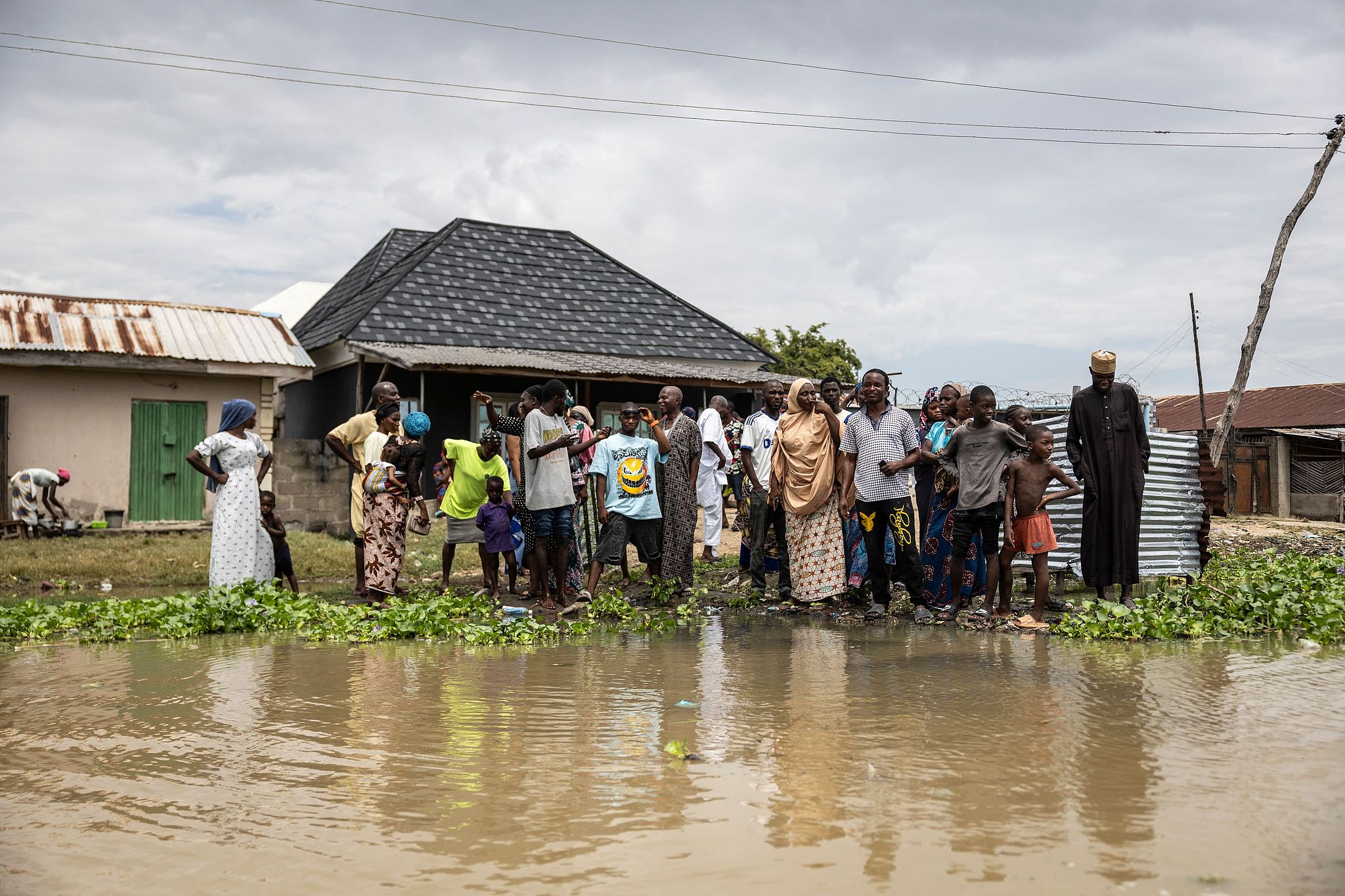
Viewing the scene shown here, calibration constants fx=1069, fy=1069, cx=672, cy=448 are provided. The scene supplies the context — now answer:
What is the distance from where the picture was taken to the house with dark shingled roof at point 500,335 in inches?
776

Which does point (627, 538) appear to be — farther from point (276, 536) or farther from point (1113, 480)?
point (1113, 480)

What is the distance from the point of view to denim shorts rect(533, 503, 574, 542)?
8.84m

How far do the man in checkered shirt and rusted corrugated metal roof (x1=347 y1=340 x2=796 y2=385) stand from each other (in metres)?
9.01

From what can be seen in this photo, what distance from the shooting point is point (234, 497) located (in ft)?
28.3

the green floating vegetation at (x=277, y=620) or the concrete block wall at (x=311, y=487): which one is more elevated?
the concrete block wall at (x=311, y=487)

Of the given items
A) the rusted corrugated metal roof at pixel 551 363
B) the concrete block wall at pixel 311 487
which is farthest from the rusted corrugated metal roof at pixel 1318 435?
the concrete block wall at pixel 311 487

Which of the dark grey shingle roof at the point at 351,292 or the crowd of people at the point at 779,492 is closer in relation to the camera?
the crowd of people at the point at 779,492

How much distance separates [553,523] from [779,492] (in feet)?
6.21

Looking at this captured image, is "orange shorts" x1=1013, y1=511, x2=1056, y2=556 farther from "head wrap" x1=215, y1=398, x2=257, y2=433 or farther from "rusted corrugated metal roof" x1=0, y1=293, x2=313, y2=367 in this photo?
"rusted corrugated metal roof" x1=0, y1=293, x2=313, y2=367

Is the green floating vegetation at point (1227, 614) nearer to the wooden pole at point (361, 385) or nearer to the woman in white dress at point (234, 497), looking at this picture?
the woman in white dress at point (234, 497)

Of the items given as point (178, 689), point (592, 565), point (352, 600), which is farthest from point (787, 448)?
point (178, 689)

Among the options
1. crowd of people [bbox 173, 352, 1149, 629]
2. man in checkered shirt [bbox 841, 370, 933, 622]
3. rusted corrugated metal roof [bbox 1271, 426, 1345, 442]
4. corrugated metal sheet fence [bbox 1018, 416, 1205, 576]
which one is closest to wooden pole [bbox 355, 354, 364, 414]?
crowd of people [bbox 173, 352, 1149, 629]

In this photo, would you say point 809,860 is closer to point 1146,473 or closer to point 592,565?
point 592,565

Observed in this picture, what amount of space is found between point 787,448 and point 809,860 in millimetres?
5933
